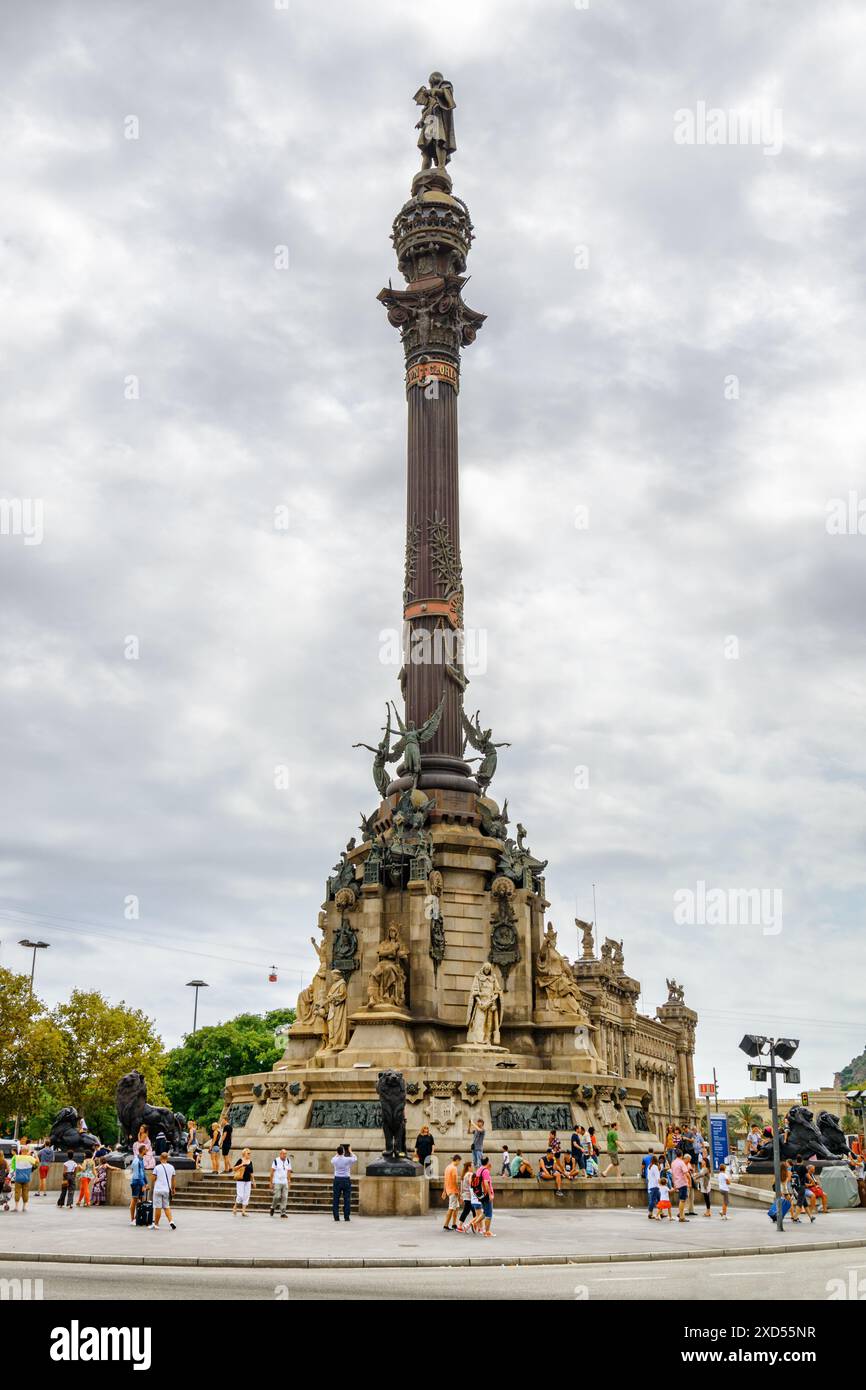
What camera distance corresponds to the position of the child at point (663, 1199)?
28469 mm

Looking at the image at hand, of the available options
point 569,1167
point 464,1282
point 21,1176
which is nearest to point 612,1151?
point 569,1167

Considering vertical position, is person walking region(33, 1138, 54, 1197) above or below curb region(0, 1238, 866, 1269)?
below

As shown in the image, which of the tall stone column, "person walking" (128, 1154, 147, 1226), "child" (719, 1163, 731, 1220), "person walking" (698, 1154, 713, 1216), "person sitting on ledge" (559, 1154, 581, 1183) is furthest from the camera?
the tall stone column

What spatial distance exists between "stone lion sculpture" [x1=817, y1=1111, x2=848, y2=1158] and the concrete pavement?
9609 mm

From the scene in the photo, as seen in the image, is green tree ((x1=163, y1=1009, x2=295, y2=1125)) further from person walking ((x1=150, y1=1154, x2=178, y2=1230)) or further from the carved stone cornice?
person walking ((x1=150, y1=1154, x2=178, y2=1230))

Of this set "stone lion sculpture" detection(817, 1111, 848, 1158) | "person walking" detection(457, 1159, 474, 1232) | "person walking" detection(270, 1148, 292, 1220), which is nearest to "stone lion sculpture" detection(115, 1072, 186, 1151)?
"person walking" detection(270, 1148, 292, 1220)

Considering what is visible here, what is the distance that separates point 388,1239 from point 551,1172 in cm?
953

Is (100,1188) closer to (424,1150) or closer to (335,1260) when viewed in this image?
(424,1150)

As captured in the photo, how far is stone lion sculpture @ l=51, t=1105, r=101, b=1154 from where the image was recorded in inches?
1587

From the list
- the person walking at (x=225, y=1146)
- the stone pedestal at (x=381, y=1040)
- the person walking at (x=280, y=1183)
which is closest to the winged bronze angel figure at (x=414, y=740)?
the stone pedestal at (x=381, y=1040)

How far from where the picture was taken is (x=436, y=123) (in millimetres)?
51344

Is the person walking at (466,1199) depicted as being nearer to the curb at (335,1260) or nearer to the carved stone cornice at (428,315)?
the curb at (335,1260)
